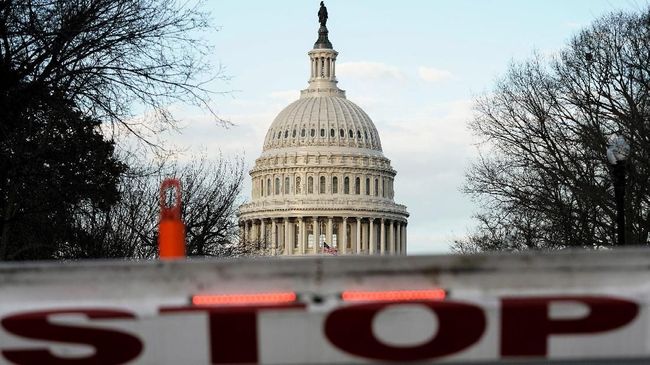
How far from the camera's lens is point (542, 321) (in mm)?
5039

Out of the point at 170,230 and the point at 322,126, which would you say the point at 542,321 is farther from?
the point at 322,126

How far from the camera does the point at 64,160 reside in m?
21.0

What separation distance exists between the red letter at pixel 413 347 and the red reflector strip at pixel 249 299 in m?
0.15

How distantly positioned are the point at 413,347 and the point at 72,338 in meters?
1.01

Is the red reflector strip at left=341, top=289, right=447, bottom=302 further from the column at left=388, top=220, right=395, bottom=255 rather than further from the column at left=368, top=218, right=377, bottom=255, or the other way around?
the column at left=388, top=220, right=395, bottom=255

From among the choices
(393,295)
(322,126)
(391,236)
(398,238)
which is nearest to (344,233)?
(391,236)

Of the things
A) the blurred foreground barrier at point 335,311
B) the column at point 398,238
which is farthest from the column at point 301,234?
the blurred foreground barrier at point 335,311

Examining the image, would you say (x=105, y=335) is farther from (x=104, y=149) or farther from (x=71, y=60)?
(x=104, y=149)

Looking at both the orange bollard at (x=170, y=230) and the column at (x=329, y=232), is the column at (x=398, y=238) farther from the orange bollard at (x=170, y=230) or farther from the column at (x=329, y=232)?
the orange bollard at (x=170, y=230)

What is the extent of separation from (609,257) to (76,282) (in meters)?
1.62

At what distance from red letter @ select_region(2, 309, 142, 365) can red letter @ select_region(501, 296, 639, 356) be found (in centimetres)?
110

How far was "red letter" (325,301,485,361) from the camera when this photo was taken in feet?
16.5

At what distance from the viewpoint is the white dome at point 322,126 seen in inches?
7343

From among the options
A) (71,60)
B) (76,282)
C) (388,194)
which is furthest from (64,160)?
(388,194)
